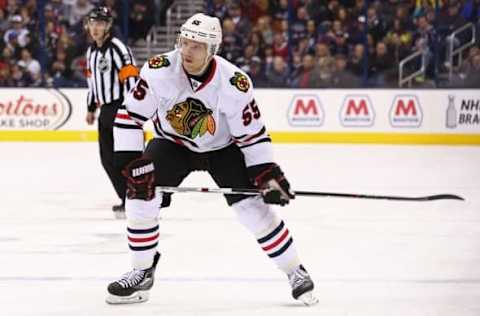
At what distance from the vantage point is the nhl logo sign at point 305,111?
11562 millimetres

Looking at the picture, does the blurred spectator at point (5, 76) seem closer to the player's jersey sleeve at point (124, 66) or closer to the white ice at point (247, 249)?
the white ice at point (247, 249)

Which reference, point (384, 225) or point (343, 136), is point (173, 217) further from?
point (343, 136)

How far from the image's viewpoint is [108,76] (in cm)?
689

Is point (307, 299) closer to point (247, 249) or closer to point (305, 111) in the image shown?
point (247, 249)

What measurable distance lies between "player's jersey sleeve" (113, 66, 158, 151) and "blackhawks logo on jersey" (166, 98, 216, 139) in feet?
0.29

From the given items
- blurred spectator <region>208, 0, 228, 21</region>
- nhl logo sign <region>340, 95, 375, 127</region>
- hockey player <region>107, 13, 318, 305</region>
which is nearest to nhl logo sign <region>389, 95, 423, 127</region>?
nhl logo sign <region>340, 95, 375, 127</region>

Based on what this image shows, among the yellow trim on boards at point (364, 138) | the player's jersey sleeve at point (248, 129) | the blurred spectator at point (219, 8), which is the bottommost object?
the yellow trim on boards at point (364, 138)

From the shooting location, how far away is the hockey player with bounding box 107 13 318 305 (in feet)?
13.1

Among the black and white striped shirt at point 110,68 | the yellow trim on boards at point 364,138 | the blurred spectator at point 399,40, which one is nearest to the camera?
the black and white striped shirt at point 110,68

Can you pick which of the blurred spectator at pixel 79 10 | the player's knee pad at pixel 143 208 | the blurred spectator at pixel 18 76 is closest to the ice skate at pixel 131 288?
the player's knee pad at pixel 143 208

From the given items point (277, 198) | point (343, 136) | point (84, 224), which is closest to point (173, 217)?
point (84, 224)

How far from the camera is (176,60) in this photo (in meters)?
4.03

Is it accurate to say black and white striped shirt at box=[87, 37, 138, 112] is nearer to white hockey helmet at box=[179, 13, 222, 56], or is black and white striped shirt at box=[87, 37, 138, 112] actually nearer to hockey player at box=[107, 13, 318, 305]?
hockey player at box=[107, 13, 318, 305]

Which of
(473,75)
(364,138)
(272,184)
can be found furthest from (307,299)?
(473,75)
